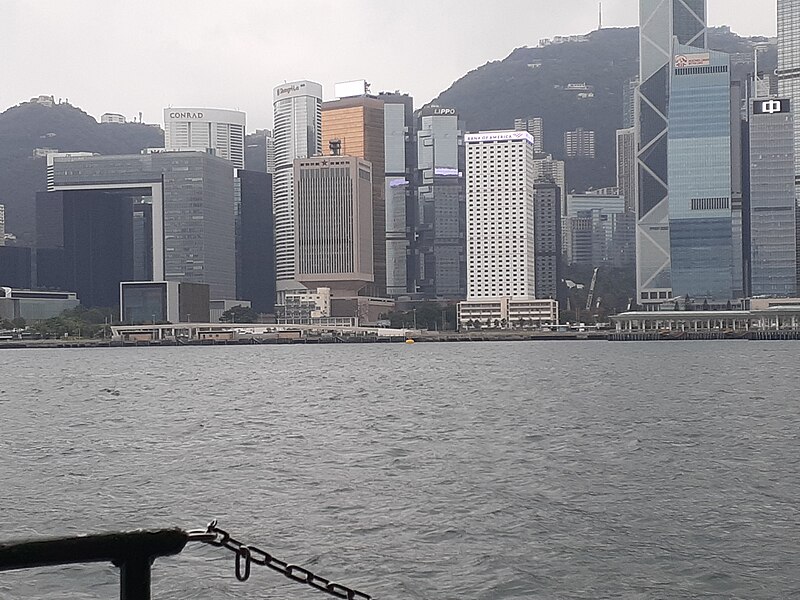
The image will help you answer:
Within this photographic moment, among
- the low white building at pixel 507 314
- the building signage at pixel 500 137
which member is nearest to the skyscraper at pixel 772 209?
the low white building at pixel 507 314

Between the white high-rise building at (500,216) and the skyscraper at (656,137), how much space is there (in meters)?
19.1

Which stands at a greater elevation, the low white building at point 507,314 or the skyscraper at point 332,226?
the skyscraper at point 332,226

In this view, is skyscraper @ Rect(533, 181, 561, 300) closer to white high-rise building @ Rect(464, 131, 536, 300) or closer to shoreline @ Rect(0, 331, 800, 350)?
white high-rise building @ Rect(464, 131, 536, 300)

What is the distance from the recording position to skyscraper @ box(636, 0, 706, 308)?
18000 cm

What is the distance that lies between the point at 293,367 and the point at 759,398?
4369 cm

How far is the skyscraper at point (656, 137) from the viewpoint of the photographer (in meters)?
180

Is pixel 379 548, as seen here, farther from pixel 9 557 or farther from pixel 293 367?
pixel 293 367

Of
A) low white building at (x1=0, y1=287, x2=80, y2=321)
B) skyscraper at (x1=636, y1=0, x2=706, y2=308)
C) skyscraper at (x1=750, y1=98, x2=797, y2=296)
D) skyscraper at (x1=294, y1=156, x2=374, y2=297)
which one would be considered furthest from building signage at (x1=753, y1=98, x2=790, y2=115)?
low white building at (x1=0, y1=287, x2=80, y2=321)

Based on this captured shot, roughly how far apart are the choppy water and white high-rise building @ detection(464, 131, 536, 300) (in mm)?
140602

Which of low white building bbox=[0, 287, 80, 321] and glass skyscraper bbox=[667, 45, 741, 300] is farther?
glass skyscraper bbox=[667, 45, 741, 300]

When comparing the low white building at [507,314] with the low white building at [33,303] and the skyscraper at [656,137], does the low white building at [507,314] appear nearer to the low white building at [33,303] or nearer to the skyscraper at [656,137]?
the skyscraper at [656,137]

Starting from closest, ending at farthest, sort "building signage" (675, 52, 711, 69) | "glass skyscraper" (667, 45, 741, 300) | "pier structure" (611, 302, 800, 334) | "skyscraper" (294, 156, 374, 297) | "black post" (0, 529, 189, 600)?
1. "black post" (0, 529, 189, 600)
2. "pier structure" (611, 302, 800, 334)
3. "glass skyscraper" (667, 45, 741, 300)
4. "building signage" (675, 52, 711, 69)
5. "skyscraper" (294, 156, 374, 297)

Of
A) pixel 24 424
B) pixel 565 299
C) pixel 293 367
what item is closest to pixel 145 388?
pixel 24 424

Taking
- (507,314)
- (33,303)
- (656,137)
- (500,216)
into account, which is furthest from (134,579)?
(656,137)
